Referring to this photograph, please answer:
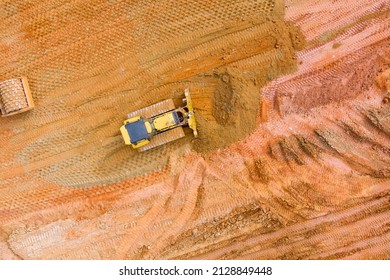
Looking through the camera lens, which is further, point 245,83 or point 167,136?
point 167,136

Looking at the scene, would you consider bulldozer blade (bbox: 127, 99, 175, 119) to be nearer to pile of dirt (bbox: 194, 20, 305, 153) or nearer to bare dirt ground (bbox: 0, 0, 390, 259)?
bare dirt ground (bbox: 0, 0, 390, 259)

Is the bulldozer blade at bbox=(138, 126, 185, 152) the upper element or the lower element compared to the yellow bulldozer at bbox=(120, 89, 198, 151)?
lower

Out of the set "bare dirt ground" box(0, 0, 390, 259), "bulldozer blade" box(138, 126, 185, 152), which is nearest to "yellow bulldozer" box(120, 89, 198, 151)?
"bulldozer blade" box(138, 126, 185, 152)

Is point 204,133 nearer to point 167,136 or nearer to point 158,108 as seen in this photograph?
point 167,136

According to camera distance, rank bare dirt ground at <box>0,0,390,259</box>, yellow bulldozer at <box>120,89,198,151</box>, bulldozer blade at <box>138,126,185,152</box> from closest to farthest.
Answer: yellow bulldozer at <box>120,89,198,151</box> → bare dirt ground at <box>0,0,390,259</box> → bulldozer blade at <box>138,126,185,152</box>

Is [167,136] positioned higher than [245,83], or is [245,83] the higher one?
[245,83]

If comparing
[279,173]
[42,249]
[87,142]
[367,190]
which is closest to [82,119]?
[87,142]

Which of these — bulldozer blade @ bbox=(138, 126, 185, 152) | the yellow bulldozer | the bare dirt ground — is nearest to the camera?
the yellow bulldozer

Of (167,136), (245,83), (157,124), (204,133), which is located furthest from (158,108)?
(245,83)
